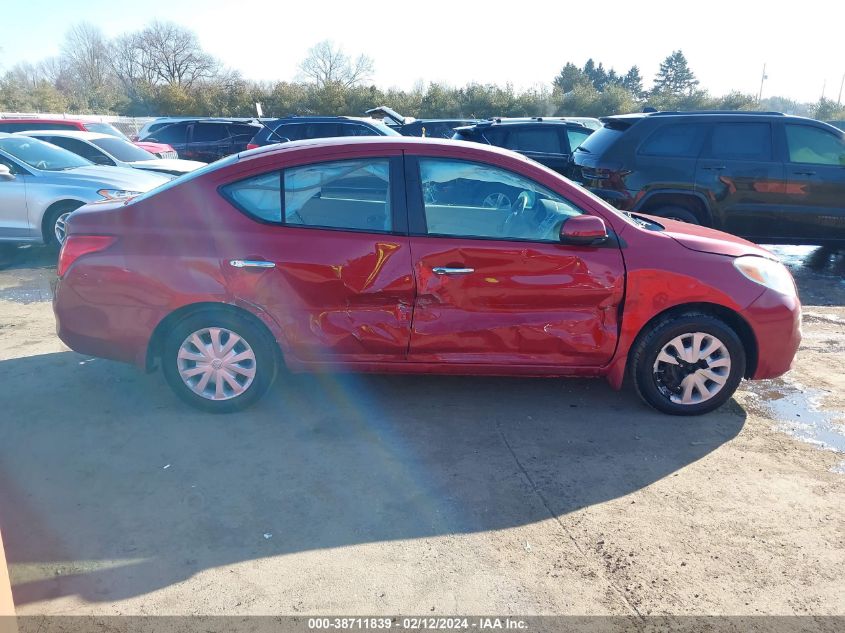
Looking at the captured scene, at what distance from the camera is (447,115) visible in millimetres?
40719

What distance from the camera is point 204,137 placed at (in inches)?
685

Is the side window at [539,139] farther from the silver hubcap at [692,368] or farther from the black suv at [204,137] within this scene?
the silver hubcap at [692,368]

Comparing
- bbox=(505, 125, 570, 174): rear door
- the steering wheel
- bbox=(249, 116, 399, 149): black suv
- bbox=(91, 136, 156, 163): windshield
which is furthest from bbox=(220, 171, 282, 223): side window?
bbox=(249, 116, 399, 149): black suv

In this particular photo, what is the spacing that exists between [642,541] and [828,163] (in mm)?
7174

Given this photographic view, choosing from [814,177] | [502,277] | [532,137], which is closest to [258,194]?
[502,277]

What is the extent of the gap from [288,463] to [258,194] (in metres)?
1.68

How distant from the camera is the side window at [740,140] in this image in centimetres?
834

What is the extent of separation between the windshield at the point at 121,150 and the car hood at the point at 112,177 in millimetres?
2437

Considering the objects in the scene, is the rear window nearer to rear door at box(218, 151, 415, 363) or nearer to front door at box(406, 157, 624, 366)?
front door at box(406, 157, 624, 366)

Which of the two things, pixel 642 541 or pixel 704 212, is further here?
pixel 704 212

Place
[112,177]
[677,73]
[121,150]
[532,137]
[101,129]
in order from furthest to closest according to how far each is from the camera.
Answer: [677,73] < [101,129] < [532,137] < [121,150] < [112,177]

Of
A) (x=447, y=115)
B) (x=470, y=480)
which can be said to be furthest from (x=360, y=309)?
(x=447, y=115)

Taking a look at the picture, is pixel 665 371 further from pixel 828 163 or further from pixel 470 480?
pixel 828 163

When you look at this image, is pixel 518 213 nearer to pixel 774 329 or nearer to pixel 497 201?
pixel 497 201
